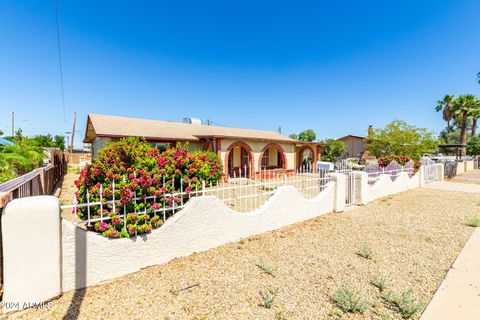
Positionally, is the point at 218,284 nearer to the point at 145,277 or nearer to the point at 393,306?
the point at 145,277

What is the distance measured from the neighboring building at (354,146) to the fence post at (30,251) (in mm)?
42215

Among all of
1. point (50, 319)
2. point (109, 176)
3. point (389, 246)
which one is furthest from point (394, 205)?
point (50, 319)

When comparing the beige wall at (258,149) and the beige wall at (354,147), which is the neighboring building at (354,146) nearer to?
the beige wall at (354,147)

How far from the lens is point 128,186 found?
3639 mm

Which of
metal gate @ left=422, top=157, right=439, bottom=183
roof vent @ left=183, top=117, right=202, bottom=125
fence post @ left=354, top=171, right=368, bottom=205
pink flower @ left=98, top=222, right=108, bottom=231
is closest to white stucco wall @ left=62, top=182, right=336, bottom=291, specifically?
pink flower @ left=98, top=222, right=108, bottom=231

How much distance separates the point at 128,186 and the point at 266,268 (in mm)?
2701

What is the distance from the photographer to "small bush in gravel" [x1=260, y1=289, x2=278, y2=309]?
295 centimetres

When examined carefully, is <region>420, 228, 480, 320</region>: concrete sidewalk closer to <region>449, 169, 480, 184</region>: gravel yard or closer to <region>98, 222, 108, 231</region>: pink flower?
<region>98, 222, 108, 231</region>: pink flower

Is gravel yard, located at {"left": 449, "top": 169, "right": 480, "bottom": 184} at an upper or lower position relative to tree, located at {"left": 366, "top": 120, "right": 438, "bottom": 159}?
lower

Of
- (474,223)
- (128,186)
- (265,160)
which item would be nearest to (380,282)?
(128,186)

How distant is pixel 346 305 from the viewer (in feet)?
9.61

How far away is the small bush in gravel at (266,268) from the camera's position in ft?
12.4

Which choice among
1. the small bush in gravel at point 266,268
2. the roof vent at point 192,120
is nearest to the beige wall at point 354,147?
the roof vent at point 192,120

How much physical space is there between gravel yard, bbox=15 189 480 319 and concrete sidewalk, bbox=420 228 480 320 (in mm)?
121
